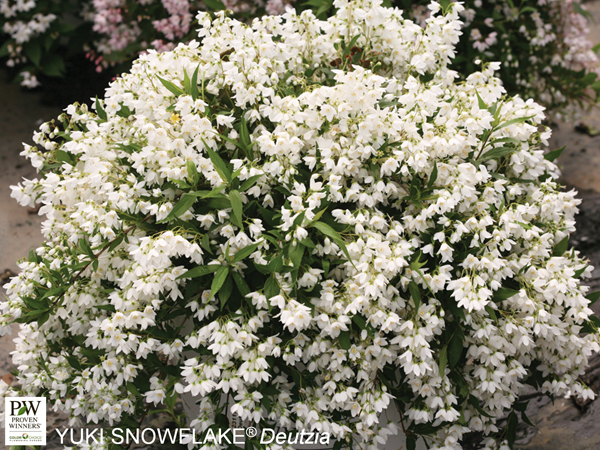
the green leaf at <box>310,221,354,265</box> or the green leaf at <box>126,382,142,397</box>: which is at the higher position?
the green leaf at <box>310,221,354,265</box>

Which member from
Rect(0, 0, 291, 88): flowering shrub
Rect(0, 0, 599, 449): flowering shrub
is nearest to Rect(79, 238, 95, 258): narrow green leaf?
Rect(0, 0, 599, 449): flowering shrub

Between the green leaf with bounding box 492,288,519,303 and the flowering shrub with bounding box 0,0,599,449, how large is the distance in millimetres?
23

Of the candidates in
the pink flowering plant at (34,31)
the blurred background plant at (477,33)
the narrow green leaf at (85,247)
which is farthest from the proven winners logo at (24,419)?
the pink flowering plant at (34,31)

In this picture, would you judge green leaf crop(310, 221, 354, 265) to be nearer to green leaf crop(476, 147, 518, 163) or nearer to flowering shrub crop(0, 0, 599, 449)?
flowering shrub crop(0, 0, 599, 449)

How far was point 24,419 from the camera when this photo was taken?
2.50 m

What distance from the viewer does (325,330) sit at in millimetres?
2070

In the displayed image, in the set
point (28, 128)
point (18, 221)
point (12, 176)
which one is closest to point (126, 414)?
point (18, 221)

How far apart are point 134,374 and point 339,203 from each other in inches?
39.1

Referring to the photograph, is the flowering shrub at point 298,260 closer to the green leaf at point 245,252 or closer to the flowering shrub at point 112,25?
the green leaf at point 245,252

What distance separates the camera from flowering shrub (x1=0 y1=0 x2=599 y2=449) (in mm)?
2074

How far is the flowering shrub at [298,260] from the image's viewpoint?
6.81ft

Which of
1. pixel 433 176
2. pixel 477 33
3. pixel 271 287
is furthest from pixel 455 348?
pixel 477 33

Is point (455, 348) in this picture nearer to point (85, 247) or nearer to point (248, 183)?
point (248, 183)

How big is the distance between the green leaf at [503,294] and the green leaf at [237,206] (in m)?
→ 0.96
